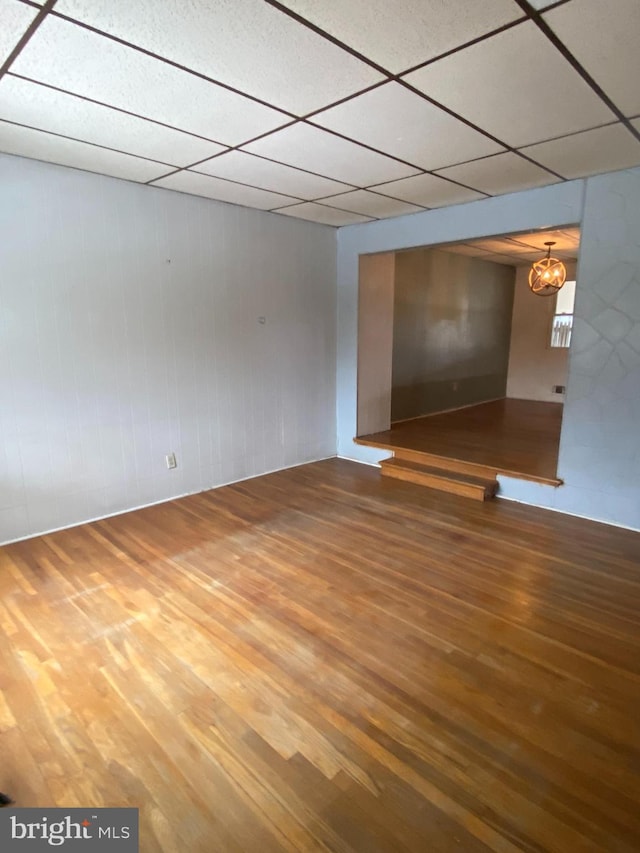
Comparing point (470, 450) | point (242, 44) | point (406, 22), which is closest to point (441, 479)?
point (470, 450)

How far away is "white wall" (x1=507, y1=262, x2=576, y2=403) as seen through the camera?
853cm

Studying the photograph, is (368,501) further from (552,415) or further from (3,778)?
(552,415)

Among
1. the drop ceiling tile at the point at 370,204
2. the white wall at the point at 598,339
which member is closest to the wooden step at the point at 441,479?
the white wall at the point at 598,339

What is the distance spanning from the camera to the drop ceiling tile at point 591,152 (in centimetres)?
269

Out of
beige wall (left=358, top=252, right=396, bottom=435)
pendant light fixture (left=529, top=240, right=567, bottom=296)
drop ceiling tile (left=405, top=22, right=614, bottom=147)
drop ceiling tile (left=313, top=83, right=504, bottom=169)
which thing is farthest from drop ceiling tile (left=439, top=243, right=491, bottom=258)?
drop ceiling tile (left=405, top=22, right=614, bottom=147)

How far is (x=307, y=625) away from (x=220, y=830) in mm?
1032

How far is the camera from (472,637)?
90.6 inches

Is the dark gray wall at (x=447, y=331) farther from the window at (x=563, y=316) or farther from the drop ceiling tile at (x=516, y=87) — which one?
the drop ceiling tile at (x=516, y=87)

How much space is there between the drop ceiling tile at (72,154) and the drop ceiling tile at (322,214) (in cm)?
137

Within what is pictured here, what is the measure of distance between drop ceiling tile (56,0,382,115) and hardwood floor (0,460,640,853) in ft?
8.48

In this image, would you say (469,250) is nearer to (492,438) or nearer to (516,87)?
(492,438)

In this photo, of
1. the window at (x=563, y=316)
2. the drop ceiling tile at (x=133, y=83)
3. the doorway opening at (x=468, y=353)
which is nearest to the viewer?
the drop ceiling tile at (x=133, y=83)

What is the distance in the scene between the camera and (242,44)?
1.81 meters

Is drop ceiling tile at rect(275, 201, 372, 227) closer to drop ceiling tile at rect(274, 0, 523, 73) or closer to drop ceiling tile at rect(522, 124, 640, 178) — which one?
drop ceiling tile at rect(522, 124, 640, 178)
